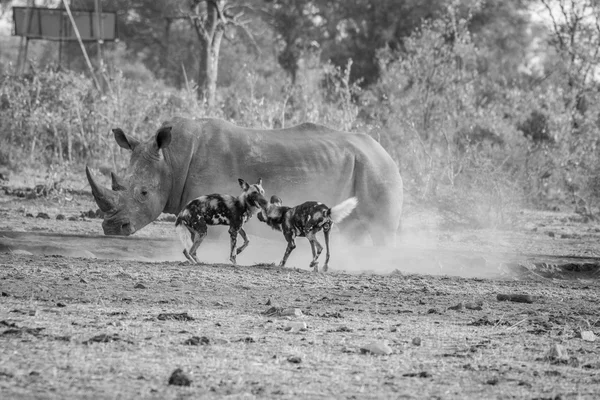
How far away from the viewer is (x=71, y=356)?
6223 millimetres

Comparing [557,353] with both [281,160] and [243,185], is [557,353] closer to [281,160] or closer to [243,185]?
[243,185]

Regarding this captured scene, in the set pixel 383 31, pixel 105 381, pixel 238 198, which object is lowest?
pixel 105 381

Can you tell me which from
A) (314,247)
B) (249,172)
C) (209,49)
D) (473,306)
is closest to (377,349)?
(473,306)

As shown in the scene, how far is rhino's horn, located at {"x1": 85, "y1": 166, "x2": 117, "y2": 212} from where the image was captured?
1161cm

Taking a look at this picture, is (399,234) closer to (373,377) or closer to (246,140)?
(246,140)

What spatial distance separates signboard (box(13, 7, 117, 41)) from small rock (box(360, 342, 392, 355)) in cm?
2828

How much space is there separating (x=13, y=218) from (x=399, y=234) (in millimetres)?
5435

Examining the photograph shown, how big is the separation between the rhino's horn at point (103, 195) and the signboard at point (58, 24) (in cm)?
2291

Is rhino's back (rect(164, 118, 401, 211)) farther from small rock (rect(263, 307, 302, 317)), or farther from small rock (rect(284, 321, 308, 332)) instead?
small rock (rect(284, 321, 308, 332))

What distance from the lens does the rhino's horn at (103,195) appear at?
11609mm

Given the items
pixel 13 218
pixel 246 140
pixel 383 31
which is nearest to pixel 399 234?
pixel 246 140

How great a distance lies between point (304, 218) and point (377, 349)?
432 centimetres

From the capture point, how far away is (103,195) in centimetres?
1166

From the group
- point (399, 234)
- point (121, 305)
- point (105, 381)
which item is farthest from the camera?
point (399, 234)
